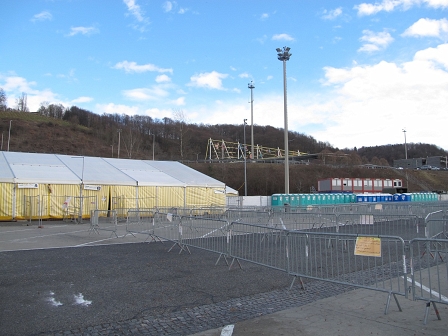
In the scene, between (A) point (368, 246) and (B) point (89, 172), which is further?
(B) point (89, 172)

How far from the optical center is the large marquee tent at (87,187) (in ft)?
89.2

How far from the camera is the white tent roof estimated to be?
28578mm

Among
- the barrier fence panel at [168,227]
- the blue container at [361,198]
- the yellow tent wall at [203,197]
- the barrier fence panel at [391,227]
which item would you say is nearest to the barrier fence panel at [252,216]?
the barrier fence panel at [168,227]

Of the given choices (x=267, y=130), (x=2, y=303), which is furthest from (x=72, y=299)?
(x=267, y=130)

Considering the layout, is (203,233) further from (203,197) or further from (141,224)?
(203,197)

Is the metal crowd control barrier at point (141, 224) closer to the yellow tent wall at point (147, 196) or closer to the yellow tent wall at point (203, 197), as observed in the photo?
the yellow tent wall at point (147, 196)

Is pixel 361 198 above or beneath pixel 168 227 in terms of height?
above

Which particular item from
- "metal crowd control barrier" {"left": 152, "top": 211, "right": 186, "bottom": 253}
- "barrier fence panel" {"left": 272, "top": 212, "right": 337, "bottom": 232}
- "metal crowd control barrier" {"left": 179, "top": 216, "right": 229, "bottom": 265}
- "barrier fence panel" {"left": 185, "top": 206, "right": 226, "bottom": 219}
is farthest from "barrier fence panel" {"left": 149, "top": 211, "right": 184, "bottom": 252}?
"barrier fence panel" {"left": 272, "top": 212, "right": 337, "bottom": 232}

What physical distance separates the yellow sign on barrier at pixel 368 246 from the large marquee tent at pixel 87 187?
69.5 feet

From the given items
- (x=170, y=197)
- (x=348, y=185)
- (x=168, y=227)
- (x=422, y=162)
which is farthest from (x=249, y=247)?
(x=422, y=162)

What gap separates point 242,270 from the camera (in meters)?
9.63

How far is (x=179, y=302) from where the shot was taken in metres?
6.85

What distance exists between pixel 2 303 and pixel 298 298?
17.6ft

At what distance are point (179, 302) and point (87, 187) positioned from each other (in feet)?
82.8
